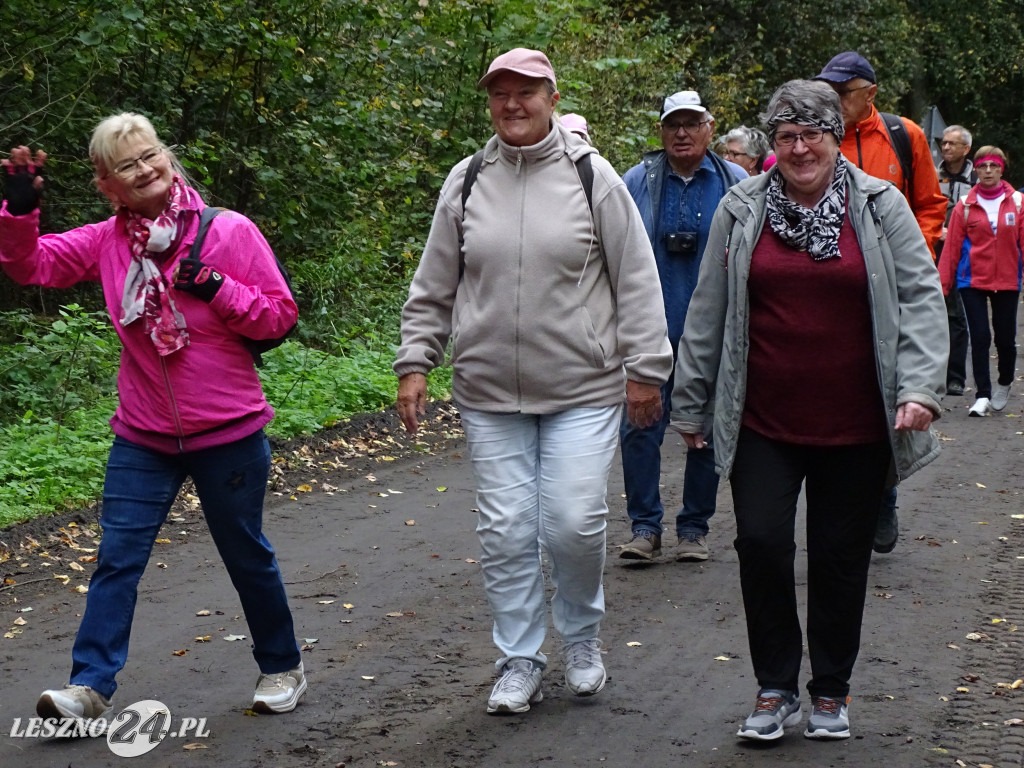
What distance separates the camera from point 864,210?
14.5 ft

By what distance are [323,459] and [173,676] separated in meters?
4.65

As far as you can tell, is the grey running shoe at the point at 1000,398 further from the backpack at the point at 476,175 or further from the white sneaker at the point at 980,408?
the backpack at the point at 476,175

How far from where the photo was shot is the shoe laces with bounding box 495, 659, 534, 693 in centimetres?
484

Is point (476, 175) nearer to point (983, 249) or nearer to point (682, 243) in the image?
point (682, 243)

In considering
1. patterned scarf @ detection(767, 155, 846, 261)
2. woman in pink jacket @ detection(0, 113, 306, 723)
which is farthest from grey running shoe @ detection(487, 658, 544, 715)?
patterned scarf @ detection(767, 155, 846, 261)

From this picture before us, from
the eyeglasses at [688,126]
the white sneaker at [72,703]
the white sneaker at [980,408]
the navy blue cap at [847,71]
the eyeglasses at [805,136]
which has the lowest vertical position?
the white sneaker at [980,408]

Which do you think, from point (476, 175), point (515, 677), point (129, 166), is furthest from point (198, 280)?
point (515, 677)

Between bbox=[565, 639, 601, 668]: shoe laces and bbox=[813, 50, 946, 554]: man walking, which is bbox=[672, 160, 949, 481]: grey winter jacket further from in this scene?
bbox=[813, 50, 946, 554]: man walking

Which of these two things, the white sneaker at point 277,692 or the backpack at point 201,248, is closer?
the backpack at point 201,248

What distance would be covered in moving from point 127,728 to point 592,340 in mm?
2072

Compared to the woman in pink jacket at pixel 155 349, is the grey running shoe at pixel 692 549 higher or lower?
lower

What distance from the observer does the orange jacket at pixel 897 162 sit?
697 cm

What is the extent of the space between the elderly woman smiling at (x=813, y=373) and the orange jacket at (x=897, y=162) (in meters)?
2.59

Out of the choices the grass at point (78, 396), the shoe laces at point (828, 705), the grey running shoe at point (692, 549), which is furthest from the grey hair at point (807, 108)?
the grass at point (78, 396)
